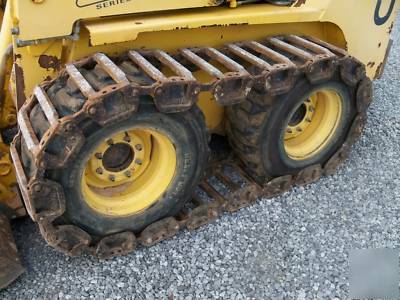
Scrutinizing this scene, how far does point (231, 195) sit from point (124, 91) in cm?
131

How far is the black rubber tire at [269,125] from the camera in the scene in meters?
3.64

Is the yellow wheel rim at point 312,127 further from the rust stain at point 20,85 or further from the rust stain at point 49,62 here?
the rust stain at point 20,85

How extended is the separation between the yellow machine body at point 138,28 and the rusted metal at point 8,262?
340mm

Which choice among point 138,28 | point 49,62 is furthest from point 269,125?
point 49,62

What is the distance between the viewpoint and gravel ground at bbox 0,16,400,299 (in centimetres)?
319

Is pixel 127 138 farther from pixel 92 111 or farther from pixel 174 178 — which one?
pixel 92 111

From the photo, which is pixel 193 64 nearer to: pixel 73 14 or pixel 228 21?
pixel 228 21

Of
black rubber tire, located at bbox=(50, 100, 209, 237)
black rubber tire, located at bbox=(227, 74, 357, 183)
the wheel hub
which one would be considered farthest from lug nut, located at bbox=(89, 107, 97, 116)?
black rubber tire, located at bbox=(227, 74, 357, 183)

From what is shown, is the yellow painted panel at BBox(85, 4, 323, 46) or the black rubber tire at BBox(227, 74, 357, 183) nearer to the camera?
the yellow painted panel at BBox(85, 4, 323, 46)

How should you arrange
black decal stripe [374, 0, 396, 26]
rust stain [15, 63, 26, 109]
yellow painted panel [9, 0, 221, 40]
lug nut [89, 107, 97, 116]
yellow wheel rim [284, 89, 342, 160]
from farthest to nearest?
black decal stripe [374, 0, 396, 26]
yellow wheel rim [284, 89, 342, 160]
rust stain [15, 63, 26, 109]
yellow painted panel [9, 0, 221, 40]
lug nut [89, 107, 97, 116]

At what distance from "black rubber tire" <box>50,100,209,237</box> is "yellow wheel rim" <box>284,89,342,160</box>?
38.1 inches

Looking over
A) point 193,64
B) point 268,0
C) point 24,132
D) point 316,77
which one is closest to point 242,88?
point 193,64

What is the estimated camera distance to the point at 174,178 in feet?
11.5

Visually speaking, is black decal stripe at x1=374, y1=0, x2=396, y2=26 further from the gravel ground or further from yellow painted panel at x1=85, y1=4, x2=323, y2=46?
the gravel ground
